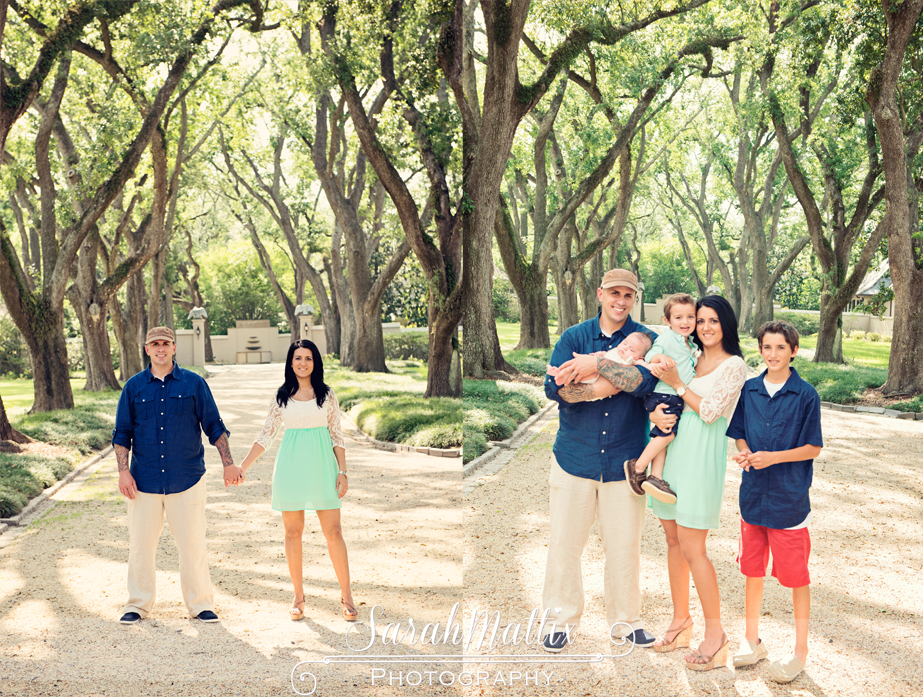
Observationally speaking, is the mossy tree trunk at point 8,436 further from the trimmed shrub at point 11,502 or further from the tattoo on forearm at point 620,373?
the tattoo on forearm at point 620,373

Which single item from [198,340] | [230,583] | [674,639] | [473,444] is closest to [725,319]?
[674,639]

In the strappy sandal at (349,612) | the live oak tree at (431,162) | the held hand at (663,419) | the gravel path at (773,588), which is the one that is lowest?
the gravel path at (773,588)

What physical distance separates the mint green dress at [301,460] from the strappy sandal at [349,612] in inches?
21.1

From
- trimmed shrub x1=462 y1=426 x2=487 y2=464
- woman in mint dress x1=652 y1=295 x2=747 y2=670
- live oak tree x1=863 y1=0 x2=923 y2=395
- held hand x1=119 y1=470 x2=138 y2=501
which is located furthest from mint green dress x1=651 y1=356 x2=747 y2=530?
live oak tree x1=863 y1=0 x2=923 y2=395

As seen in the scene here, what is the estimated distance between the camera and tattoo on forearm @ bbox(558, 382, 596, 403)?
11.3 ft

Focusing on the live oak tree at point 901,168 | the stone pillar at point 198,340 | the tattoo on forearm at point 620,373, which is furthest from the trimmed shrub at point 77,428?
the live oak tree at point 901,168

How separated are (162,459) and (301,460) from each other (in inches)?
28.0

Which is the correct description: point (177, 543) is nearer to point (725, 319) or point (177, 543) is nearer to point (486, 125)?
point (725, 319)

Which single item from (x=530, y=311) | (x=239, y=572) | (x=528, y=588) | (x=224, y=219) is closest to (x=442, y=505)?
(x=528, y=588)

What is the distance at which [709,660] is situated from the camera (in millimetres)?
3539

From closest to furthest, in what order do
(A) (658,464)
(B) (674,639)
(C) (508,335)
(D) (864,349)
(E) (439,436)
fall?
(A) (658,464), (B) (674,639), (E) (439,436), (C) (508,335), (D) (864,349)

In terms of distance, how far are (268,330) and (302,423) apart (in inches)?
39.8

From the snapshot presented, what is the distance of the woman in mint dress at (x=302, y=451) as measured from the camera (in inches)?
154

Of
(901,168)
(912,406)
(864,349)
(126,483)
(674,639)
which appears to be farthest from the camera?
(864,349)
